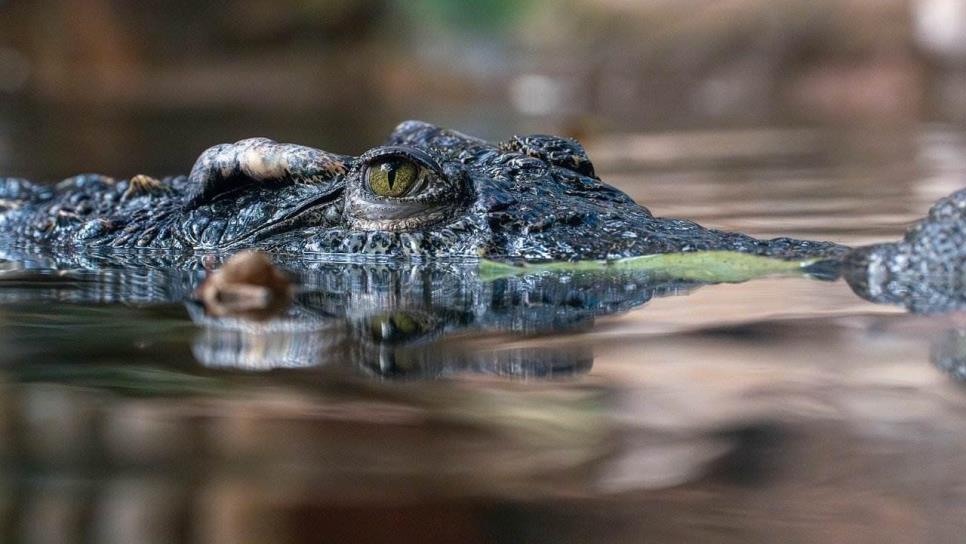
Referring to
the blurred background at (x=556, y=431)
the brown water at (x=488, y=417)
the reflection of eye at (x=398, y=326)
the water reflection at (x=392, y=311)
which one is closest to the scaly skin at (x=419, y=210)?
the water reflection at (x=392, y=311)

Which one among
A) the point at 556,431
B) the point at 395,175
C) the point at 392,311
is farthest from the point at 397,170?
the point at 556,431

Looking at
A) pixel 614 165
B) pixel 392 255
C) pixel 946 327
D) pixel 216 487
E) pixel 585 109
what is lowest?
pixel 216 487

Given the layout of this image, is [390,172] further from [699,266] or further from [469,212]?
[699,266]

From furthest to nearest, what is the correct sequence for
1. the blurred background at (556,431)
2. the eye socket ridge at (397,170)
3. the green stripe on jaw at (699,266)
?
the eye socket ridge at (397,170)
the green stripe on jaw at (699,266)
the blurred background at (556,431)

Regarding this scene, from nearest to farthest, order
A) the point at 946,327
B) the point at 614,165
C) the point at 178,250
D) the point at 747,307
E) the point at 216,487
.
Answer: the point at 216,487
the point at 946,327
the point at 747,307
the point at 178,250
the point at 614,165

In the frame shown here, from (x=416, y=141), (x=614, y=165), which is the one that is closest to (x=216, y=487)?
(x=416, y=141)

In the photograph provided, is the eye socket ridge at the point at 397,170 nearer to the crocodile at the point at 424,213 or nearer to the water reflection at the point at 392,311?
the crocodile at the point at 424,213

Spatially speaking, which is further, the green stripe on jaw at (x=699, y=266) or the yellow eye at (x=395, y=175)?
the yellow eye at (x=395, y=175)

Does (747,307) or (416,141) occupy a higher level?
(416,141)

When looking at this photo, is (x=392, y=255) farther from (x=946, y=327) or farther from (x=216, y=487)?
(x=216, y=487)
